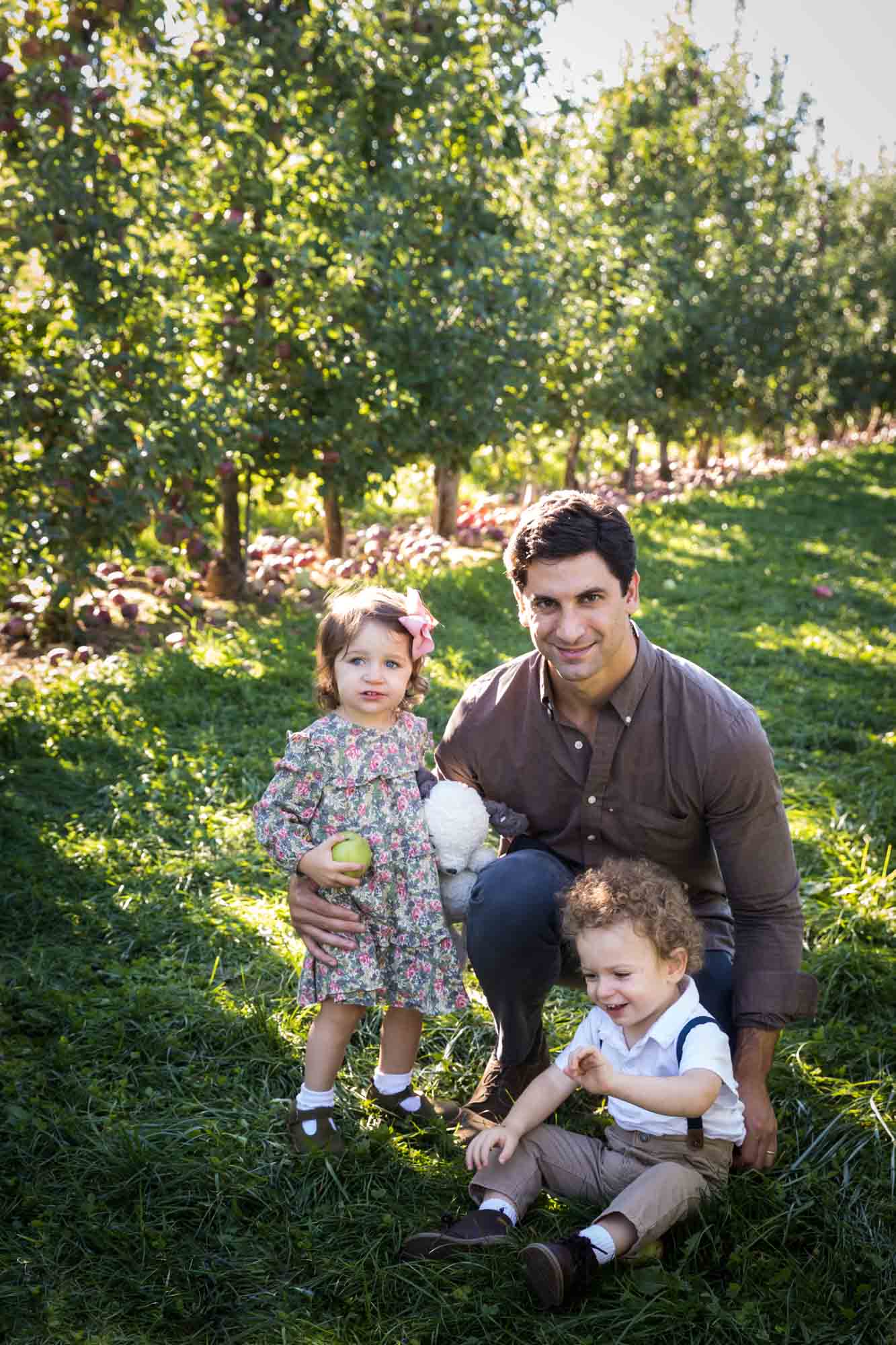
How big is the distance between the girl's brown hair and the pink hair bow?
1 centimetres

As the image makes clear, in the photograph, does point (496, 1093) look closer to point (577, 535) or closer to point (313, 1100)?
point (313, 1100)

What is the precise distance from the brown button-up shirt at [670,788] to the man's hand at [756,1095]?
0.13 feet

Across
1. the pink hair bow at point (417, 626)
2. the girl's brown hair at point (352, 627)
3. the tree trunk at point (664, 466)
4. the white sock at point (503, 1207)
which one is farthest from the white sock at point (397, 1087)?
the tree trunk at point (664, 466)

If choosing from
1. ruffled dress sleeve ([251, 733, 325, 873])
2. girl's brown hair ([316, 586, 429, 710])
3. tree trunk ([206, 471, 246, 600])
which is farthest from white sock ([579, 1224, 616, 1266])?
tree trunk ([206, 471, 246, 600])

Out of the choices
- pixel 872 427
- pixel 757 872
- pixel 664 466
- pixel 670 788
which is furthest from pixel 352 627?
pixel 872 427

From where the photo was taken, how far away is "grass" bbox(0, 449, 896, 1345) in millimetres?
2301

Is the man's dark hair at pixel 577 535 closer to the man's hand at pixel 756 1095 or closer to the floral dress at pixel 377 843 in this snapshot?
the floral dress at pixel 377 843

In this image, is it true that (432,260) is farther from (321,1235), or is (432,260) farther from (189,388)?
(321,1235)

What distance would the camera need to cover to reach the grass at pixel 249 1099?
230cm

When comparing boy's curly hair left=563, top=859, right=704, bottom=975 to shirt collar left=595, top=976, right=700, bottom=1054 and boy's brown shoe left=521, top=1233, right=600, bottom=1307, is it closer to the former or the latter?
shirt collar left=595, top=976, right=700, bottom=1054

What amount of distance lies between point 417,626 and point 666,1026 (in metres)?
1.09

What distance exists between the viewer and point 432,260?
320 inches

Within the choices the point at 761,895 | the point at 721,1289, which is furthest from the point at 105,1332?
the point at 761,895

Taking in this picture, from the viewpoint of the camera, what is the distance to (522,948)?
2701mm
